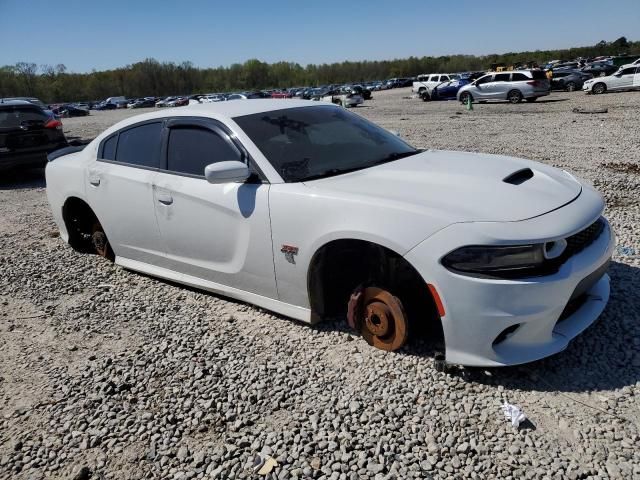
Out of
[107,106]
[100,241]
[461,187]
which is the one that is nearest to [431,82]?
[100,241]

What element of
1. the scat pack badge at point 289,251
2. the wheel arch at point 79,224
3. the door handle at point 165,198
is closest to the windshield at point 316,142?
the scat pack badge at point 289,251

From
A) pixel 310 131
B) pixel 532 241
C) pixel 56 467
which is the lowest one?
pixel 56 467

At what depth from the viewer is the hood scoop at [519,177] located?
300 centimetres

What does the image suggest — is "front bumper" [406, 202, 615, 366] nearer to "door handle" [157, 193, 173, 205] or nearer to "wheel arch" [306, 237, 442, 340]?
"wheel arch" [306, 237, 442, 340]

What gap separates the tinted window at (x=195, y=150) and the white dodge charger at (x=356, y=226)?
12mm

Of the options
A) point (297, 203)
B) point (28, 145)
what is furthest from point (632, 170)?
point (28, 145)

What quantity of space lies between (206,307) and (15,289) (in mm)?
2083

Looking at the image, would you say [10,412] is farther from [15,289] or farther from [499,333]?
[499,333]

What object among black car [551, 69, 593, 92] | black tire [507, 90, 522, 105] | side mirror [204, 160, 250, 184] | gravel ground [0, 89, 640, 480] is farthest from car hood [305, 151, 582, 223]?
black car [551, 69, 593, 92]

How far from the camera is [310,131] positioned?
367 centimetres

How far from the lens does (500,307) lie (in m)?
2.43

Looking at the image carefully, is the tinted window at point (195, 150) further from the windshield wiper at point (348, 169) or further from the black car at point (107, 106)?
the black car at point (107, 106)

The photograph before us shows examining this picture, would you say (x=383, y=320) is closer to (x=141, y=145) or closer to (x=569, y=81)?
(x=141, y=145)

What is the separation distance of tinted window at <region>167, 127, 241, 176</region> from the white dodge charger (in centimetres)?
1
